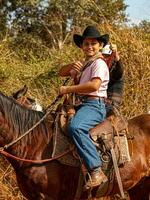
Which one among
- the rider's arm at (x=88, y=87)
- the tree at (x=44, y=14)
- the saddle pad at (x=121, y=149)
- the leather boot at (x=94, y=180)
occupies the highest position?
the tree at (x=44, y=14)

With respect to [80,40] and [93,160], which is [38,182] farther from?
[80,40]

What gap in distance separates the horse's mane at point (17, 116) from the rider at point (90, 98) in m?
0.42

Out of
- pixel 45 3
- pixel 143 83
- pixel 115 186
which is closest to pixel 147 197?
pixel 115 186

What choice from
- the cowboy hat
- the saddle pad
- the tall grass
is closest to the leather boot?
the saddle pad

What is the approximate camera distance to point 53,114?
5012mm

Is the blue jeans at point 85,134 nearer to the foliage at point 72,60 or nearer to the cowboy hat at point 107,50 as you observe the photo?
the cowboy hat at point 107,50

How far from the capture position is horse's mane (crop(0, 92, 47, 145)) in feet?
15.0

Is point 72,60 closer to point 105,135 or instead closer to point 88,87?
point 105,135

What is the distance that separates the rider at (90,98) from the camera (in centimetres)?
457

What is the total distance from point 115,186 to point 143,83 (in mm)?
4065

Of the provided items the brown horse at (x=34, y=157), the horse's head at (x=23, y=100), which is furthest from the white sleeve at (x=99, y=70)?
the horse's head at (x=23, y=100)

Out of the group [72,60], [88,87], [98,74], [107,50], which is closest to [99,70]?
[98,74]

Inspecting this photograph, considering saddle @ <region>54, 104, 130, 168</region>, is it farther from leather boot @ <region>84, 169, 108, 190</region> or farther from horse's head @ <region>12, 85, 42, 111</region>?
horse's head @ <region>12, 85, 42, 111</region>

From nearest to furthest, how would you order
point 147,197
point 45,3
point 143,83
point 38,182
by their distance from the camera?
point 38,182, point 147,197, point 143,83, point 45,3
